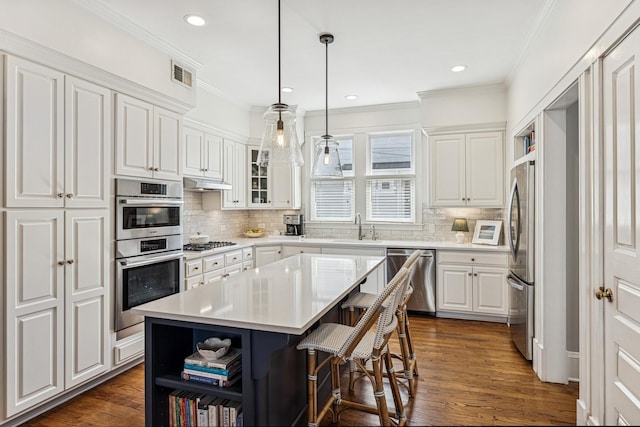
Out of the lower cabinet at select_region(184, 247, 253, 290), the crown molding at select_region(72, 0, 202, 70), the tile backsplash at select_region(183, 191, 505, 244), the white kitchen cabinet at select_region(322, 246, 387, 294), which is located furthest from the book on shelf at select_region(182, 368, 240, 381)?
the white kitchen cabinet at select_region(322, 246, 387, 294)

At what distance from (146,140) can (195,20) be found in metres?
1.02

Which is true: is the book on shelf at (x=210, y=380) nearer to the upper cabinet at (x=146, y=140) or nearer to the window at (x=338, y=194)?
the upper cabinet at (x=146, y=140)

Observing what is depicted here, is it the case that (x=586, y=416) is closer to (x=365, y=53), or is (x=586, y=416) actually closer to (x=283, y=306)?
(x=283, y=306)

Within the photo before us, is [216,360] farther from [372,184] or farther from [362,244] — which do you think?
[372,184]

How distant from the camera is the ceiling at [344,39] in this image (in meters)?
2.64

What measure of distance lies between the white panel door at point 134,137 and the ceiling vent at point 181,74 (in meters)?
0.42

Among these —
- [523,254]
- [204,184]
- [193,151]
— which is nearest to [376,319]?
[523,254]

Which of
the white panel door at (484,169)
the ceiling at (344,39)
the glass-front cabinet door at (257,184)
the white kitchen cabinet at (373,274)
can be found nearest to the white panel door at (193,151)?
the ceiling at (344,39)

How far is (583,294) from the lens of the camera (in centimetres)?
209

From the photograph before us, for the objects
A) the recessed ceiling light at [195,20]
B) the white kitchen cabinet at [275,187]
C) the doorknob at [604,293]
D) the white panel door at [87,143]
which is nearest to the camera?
the doorknob at [604,293]

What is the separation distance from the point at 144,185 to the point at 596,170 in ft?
10.1

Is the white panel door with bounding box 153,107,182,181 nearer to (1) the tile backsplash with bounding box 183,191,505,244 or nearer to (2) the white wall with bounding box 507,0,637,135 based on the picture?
(1) the tile backsplash with bounding box 183,191,505,244

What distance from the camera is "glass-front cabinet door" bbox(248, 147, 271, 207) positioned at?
5207 mm

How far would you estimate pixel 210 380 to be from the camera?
1708mm
